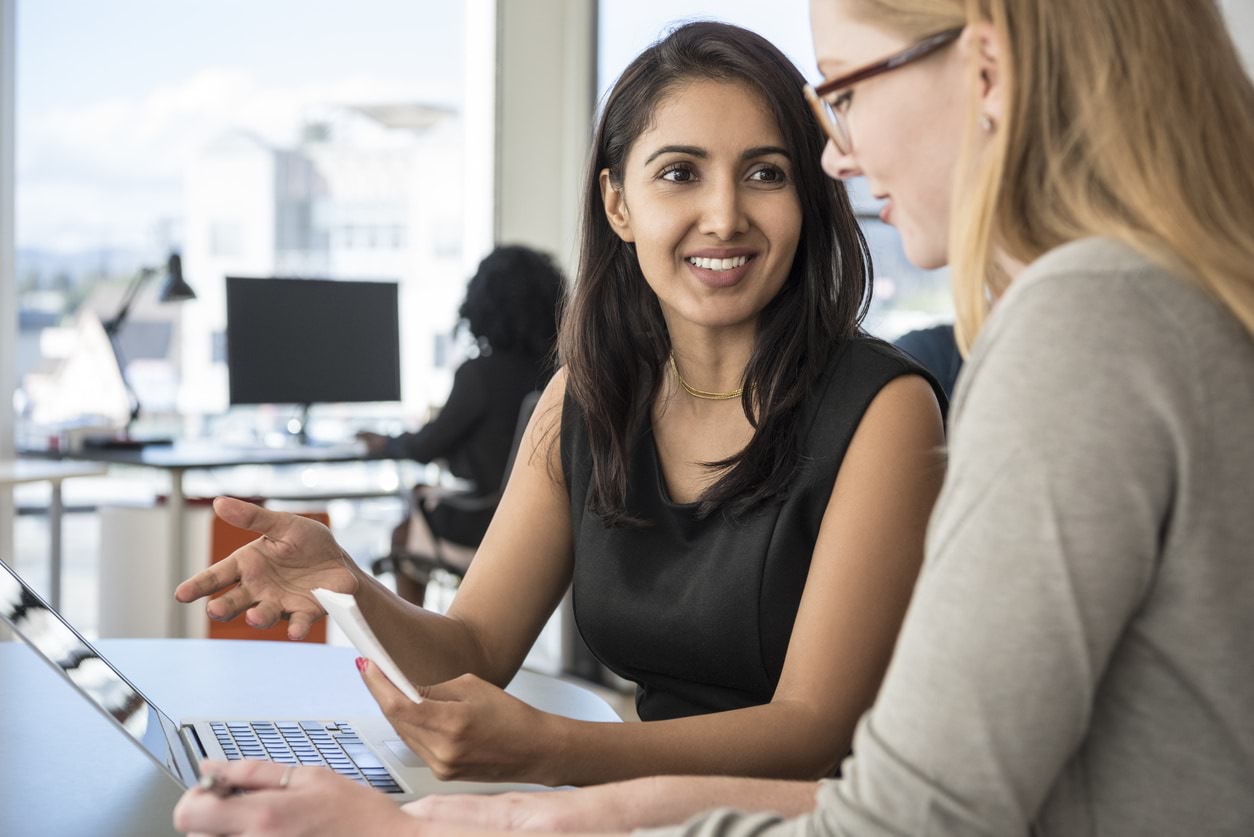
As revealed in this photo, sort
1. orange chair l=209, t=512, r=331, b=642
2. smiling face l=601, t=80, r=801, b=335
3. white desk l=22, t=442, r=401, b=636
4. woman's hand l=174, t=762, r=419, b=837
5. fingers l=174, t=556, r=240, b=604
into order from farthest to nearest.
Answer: white desk l=22, t=442, r=401, b=636 → orange chair l=209, t=512, r=331, b=642 → smiling face l=601, t=80, r=801, b=335 → fingers l=174, t=556, r=240, b=604 → woman's hand l=174, t=762, r=419, b=837

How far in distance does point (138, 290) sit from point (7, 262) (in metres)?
0.44

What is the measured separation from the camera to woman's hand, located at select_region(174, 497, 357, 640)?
1.32 metres

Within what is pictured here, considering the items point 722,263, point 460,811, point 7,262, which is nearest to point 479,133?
point 7,262

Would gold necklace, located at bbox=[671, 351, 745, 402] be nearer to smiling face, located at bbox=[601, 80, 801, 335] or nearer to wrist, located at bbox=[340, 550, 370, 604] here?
smiling face, located at bbox=[601, 80, 801, 335]

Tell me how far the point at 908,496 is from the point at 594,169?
0.63m

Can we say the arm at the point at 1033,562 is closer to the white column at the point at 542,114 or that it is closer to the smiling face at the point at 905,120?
the smiling face at the point at 905,120

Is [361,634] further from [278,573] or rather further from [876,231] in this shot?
[876,231]

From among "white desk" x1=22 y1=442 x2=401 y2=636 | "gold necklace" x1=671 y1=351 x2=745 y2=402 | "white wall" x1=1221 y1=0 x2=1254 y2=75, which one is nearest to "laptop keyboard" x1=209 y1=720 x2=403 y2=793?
"gold necklace" x1=671 y1=351 x2=745 y2=402

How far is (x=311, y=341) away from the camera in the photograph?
15.5 feet

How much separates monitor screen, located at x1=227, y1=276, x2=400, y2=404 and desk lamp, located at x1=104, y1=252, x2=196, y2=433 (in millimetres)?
221

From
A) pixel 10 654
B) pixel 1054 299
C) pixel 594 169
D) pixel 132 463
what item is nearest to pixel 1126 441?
pixel 1054 299

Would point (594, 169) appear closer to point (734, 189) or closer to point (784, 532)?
point (734, 189)

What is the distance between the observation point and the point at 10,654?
1573 millimetres

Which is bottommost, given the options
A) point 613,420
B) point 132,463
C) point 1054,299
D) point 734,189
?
point 132,463
